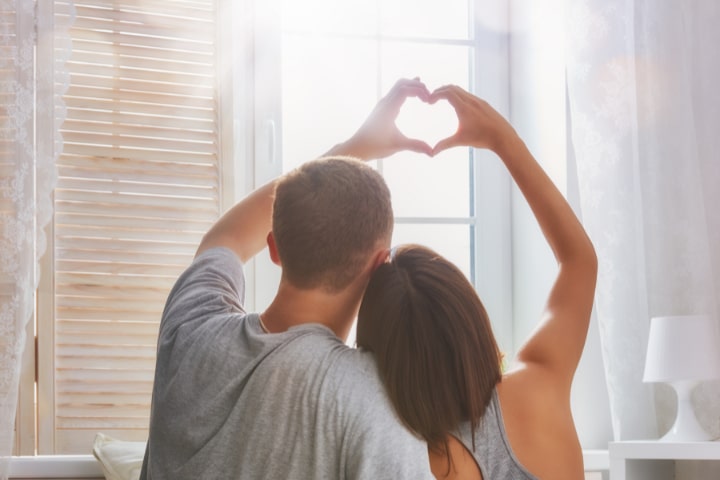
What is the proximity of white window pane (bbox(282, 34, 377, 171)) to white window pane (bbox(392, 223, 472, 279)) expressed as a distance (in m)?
0.35

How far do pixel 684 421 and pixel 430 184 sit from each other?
1085 mm

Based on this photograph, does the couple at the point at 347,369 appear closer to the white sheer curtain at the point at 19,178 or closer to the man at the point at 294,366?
the man at the point at 294,366

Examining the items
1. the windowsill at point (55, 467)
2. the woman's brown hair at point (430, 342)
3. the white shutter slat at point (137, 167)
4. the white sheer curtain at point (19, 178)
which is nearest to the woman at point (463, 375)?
the woman's brown hair at point (430, 342)

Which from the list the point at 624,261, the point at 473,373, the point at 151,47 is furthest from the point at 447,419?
the point at 151,47

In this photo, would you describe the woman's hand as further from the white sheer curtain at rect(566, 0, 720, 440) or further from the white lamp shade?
the white sheer curtain at rect(566, 0, 720, 440)

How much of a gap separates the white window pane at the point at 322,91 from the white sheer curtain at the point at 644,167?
68 centimetres

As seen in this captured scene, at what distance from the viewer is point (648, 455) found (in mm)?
2395

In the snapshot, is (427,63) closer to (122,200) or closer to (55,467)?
(122,200)

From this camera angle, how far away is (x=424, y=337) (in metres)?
1.19

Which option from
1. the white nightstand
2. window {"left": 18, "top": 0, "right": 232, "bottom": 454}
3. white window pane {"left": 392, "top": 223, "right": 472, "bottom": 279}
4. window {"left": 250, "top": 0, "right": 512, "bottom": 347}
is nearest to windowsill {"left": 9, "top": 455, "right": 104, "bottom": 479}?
window {"left": 18, "top": 0, "right": 232, "bottom": 454}

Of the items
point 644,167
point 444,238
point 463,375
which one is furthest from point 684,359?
point 463,375

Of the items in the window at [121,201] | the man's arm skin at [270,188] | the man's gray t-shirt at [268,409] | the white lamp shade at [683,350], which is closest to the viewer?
the man's gray t-shirt at [268,409]

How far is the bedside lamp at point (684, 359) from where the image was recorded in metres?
2.38

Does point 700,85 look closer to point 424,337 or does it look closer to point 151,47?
point 151,47
